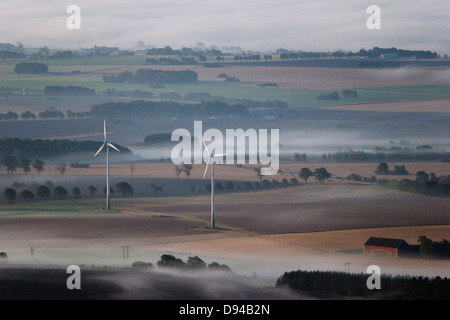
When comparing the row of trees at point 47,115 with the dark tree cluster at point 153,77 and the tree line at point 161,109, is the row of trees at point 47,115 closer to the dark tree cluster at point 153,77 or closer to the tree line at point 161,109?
the tree line at point 161,109

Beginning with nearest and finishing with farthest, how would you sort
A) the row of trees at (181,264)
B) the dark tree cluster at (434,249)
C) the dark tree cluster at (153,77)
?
the row of trees at (181,264) → the dark tree cluster at (434,249) → the dark tree cluster at (153,77)

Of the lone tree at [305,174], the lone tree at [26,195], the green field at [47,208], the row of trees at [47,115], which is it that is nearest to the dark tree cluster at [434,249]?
the green field at [47,208]

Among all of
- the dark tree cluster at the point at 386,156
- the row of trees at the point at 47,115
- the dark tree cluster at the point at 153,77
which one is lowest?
the dark tree cluster at the point at 386,156

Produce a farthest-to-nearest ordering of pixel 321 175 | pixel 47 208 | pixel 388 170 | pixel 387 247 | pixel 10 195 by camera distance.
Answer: pixel 388 170, pixel 321 175, pixel 10 195, pixel 47 208, pixel 387 247

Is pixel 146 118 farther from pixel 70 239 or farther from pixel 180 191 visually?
pixel 70 239

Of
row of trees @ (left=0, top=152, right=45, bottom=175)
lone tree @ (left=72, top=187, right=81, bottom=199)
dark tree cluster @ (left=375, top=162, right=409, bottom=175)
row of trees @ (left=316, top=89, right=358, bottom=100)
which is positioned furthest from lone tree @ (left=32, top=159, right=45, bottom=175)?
row of trees @ (left=316, top=89, right=358, bottom=100)

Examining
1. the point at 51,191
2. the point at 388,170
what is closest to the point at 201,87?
the point at 388,170

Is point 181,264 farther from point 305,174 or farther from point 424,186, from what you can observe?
point 305,174

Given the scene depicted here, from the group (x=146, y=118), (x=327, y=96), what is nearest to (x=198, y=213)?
(x=146, y=118)
